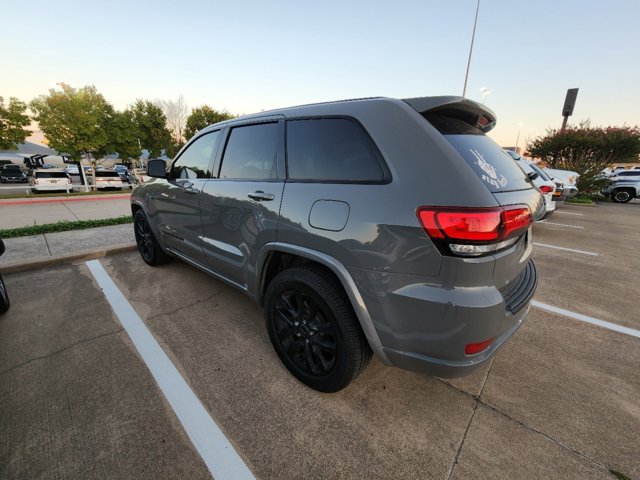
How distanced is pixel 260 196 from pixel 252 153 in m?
0.50

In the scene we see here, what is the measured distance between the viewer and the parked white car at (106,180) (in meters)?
18.0

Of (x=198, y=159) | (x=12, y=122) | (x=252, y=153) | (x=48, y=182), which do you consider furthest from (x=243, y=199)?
(x=12, y=122)

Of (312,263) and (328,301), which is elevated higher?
(312,263)

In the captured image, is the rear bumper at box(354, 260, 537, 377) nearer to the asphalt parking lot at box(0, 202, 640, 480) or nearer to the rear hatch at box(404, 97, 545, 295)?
the rear hatch at box(404, 97, 545, 295)

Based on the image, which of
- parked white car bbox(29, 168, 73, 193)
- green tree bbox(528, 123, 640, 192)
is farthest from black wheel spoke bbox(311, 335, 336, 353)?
green tree bbox(528, 123, 640, 192)

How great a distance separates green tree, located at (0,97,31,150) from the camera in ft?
A: 54.0

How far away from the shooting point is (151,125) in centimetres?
2797

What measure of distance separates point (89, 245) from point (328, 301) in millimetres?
4976

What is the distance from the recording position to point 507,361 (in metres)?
2.40

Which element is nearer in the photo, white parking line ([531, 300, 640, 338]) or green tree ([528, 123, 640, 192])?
white parking line ([531, 300, 640, 338])

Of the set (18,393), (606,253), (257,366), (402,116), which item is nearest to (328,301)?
(257,366)

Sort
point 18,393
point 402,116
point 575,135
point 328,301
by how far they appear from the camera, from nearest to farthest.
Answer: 1. point 402,116
2. point 328,301
3. point 18,393
4. point 575,135

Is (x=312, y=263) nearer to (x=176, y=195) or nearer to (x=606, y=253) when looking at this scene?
(x=176, y=195)

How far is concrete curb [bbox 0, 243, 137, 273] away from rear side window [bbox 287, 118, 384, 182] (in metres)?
4.00
